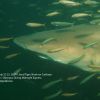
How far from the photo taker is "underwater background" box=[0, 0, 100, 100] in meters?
10.3

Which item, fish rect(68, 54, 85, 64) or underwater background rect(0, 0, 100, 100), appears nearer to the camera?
fish rect(68, 54, 85, 64)

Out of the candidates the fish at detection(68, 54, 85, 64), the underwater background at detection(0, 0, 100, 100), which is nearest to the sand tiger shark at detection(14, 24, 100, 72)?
the fish at detection(68, 54, 85, 64)

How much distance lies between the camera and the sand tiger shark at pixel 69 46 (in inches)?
133

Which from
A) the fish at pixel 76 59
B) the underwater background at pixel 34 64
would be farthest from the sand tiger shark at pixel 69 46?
the underwater background at pixel 34 64

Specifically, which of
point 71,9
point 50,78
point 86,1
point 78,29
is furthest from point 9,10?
point 78,29

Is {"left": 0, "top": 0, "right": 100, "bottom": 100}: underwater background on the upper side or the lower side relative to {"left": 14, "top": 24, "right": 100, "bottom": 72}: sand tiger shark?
lower

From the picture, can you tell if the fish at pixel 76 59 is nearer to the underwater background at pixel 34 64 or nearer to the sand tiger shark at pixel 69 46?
the sand tiger shark at pixel 69 46

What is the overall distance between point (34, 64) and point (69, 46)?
8539 mm

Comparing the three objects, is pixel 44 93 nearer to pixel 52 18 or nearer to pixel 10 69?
pixel 10 69

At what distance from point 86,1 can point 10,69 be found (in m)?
6.82

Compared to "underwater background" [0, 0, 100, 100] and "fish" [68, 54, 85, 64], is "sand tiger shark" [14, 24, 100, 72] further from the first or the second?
"underwater background" [0, 0, 100, 100]

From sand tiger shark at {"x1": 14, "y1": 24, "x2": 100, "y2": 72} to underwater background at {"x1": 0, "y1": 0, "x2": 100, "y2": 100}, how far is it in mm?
2349

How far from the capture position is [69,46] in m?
3.58

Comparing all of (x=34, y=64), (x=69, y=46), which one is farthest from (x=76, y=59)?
(x=34, y=64)
